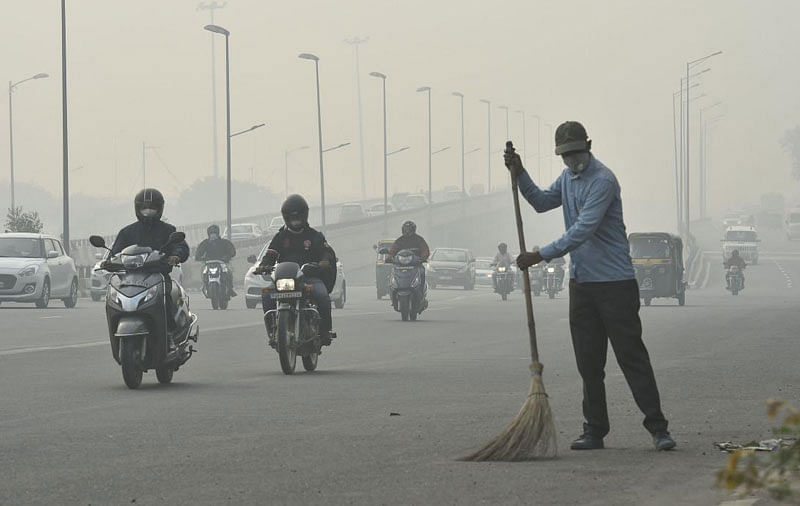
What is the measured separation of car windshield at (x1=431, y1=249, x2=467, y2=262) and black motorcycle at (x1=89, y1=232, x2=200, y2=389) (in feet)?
161

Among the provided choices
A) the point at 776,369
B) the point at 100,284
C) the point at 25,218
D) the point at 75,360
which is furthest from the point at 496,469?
the point at 25,218

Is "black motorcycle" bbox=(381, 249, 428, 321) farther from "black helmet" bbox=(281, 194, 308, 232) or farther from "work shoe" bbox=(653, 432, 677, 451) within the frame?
"work shoe" bbox=(653, 432, 677, 451)

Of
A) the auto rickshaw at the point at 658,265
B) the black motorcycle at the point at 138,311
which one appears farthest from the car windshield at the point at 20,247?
the black motorcycle at the point at 138,311

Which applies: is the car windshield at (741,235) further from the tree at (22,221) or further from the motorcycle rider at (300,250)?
the motorcycle rider at (300,250)

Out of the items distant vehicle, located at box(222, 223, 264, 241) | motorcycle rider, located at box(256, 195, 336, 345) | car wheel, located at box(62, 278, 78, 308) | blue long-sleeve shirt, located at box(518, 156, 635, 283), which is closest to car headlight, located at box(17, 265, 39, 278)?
car wheel, located at box(62, 278, 78, 308)

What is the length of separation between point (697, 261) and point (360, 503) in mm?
84240

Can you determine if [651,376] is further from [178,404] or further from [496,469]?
[178,404]

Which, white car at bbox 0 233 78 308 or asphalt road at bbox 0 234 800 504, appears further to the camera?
white car at bbox 0 233 78 308

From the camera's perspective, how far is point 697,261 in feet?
295

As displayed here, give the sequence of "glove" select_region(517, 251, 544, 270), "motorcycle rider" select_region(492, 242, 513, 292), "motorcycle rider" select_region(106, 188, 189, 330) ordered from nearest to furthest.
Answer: "glove" select_region(517, 251, 544, 270) → "motorcycle rider" select_region(106, 188, 189, 330) → "motorcycle rider" select_region(492, 242, 513, 292)

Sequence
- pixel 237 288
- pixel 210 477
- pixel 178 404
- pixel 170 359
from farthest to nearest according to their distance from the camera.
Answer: pixel 237 288 → pixel 170 359 → pixel 178 404 → pixel 210 477

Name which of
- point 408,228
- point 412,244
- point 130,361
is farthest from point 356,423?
point 412,244

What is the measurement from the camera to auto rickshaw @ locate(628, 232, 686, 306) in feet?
145

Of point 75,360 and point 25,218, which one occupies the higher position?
point 25,218
